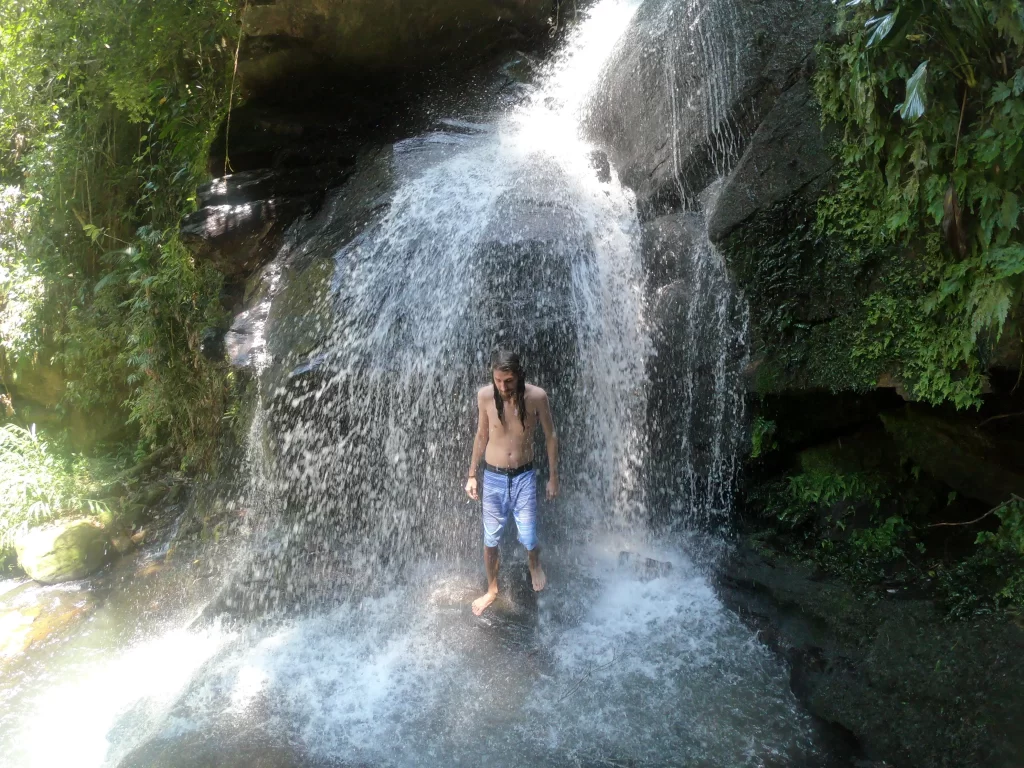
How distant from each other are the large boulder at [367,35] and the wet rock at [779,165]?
4.48 metres

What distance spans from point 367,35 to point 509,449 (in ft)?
17.8

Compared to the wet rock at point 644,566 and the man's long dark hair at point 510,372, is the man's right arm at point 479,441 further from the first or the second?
the wet rock at point 644,566

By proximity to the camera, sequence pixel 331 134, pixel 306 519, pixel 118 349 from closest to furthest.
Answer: pixel 306 519, pixel 331 134, pixel 118 349

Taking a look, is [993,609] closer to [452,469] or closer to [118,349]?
[452,469]

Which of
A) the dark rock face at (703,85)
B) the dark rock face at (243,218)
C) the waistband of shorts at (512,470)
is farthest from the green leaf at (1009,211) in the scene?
the dark rock face at (243,218)

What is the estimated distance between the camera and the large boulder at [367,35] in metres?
6.96

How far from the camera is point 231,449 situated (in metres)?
6.28

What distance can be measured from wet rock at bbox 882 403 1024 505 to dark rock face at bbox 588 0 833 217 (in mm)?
2435

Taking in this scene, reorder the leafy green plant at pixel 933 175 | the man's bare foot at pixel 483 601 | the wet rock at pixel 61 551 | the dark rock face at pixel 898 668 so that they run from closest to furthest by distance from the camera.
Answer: the dark rock face at pixel 898 668 < the leafy green plant at pixel 933 175 < the man's bare foot at pixel 483 601 < the wet rock at pixel 61 551

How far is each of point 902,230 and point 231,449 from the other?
5692 mm

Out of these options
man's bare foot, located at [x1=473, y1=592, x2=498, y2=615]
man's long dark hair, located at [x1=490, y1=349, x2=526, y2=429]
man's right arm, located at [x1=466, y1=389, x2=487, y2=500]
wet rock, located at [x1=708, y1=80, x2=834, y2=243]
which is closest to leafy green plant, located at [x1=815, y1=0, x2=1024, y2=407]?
wet rock, located at [x1=708, y1=80, x2=834, y2=243]

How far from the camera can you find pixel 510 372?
424cm

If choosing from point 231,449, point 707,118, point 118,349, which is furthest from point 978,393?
point 118,349

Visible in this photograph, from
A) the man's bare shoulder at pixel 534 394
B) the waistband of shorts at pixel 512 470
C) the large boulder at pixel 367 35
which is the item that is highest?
the large boulder at pixel 367 35
